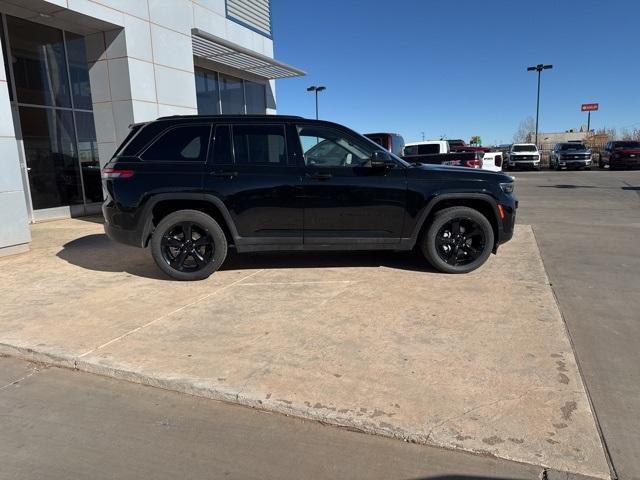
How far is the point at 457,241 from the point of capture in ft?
19.6

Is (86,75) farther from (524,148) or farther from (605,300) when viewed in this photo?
(524,148)

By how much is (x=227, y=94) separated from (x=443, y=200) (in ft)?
37.9

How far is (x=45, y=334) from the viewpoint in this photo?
170 inches

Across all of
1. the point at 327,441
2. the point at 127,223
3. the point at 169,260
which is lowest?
the point at 327,441

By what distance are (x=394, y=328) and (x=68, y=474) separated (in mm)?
2668

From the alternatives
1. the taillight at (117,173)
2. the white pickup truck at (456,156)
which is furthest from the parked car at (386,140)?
the taillight at (117,173)

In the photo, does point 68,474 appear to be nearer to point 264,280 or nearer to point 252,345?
point 252,345

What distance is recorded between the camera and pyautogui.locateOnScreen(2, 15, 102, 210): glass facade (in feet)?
35.0

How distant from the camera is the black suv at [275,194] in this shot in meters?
5.71

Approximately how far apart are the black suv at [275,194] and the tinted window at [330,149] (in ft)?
0.04

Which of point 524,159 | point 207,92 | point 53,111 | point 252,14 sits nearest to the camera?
point 53,111

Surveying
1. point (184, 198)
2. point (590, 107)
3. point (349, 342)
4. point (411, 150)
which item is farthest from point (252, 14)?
point (590, 107)

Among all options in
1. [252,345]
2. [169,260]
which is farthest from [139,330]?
[169,260]

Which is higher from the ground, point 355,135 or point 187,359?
point 355,135
